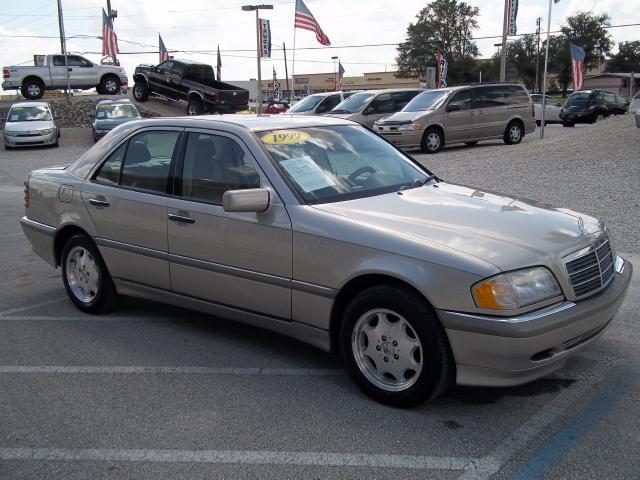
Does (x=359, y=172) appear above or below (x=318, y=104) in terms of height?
below

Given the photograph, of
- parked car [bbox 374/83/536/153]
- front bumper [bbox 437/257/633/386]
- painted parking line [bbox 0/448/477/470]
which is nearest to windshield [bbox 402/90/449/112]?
parked car [bbox 374/83/536/153]

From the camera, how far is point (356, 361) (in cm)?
374

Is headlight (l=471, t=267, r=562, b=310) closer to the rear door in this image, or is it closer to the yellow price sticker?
the yellow price sticker

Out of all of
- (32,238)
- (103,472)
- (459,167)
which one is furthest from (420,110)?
(103,472)

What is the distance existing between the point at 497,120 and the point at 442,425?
53.2ft

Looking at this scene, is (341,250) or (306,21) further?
(306,21)

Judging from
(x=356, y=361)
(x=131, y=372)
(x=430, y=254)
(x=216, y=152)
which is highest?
(x=216, y=152)

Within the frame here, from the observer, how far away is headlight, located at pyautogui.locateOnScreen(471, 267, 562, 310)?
3.20m

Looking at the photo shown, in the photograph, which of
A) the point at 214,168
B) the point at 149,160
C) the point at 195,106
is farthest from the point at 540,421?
the point at 195,106

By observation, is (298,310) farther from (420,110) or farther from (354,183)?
(420,110)

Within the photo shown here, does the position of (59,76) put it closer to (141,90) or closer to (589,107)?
(141,90)

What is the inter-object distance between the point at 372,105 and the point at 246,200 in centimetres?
1643

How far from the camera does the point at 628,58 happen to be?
75.4m

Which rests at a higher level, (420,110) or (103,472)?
(420,110)
